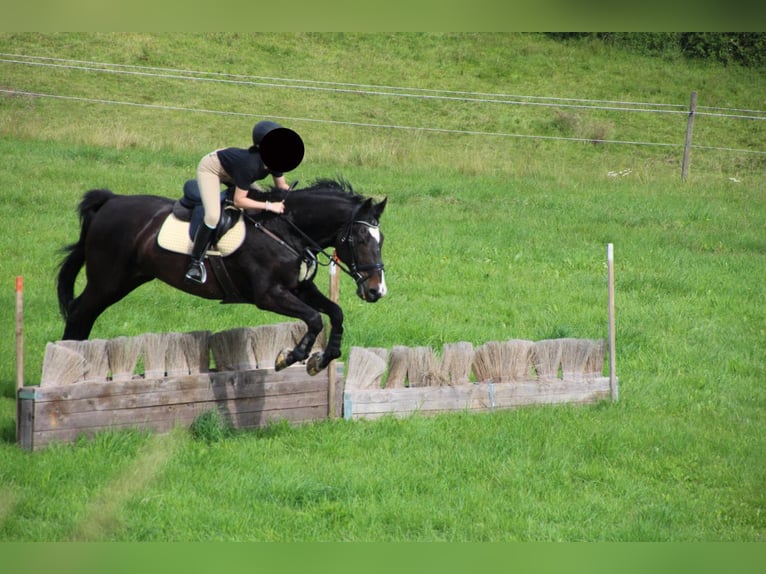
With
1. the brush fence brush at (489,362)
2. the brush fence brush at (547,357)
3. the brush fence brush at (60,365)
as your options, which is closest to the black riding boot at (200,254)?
the brush fence brush at (60,365)

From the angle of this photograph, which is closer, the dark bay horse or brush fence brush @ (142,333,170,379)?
brush fence brush @ (142,333,170,379)

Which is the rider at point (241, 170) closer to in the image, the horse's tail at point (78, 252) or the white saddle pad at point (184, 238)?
the white saddle pad at point (184, 238)

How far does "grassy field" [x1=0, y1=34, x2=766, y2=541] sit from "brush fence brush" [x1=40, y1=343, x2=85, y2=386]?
0.57 metres

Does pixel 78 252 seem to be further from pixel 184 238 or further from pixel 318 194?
pixel 318 194

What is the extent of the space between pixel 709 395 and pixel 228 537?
5.83 metres

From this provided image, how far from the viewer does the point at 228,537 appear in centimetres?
668

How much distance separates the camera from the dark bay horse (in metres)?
8.71

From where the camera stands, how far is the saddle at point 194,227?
29.1ft

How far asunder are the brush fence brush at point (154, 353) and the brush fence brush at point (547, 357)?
3.62 m

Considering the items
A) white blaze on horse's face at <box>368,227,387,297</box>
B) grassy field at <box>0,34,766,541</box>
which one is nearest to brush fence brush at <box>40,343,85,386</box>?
grassy field at <box>0,34,766,541</box>

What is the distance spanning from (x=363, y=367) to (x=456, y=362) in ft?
3.06

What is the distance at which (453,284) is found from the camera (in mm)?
13984

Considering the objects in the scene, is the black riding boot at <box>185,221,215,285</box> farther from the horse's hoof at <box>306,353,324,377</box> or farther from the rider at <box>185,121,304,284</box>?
the horse's hoof at <box>306,353,324,377</box>

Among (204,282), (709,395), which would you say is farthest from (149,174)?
(709,395)
